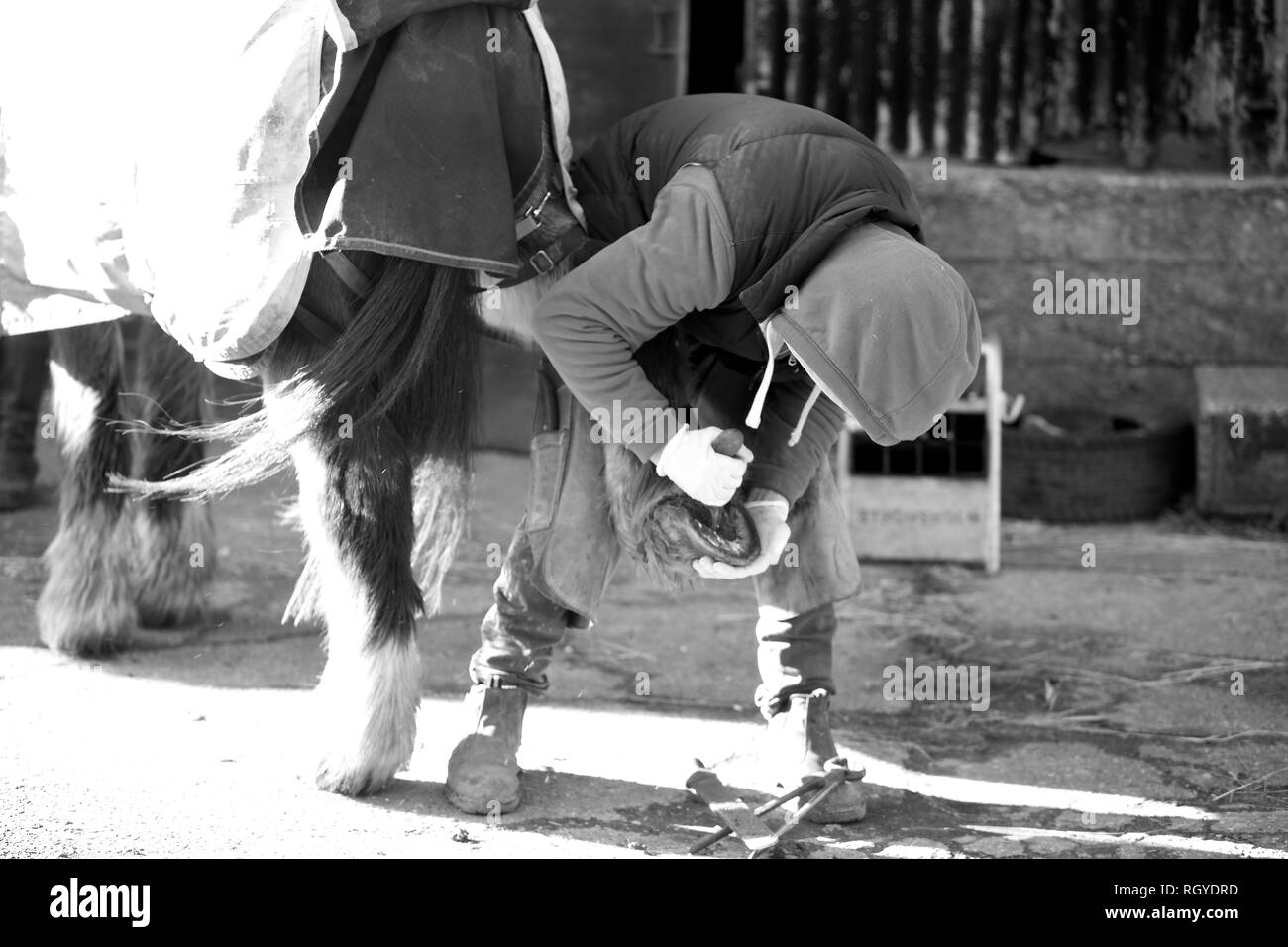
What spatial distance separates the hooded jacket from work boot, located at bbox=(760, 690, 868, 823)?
56cm

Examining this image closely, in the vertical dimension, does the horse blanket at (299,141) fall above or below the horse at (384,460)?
above

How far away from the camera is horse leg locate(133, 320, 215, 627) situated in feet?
10.6

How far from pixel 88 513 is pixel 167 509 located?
0.60 feet

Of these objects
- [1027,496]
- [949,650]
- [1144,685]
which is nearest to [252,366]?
[949,650]

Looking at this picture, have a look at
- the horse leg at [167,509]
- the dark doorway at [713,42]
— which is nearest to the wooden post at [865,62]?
the dark doorway at [713,42]

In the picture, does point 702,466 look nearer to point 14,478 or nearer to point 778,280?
point 778,280

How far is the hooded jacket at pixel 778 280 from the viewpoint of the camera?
2.10 meters

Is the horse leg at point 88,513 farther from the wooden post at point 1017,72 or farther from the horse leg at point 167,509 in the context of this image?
the wooden post at point 1017,72

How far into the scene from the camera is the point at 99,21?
2.62 metres

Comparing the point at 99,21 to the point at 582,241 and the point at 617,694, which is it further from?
the point at 617,694

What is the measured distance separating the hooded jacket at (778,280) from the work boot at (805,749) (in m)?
0.56

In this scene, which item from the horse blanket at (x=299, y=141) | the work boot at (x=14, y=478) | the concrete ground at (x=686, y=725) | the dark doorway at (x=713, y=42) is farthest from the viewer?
the dark doorway at (x=713, y=42)

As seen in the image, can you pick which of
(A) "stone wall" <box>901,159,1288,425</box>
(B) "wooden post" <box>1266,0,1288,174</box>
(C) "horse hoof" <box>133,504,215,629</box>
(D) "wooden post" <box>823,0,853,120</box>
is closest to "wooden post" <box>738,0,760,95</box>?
(D) "wooden post" <box>823,0,853,120</box>
